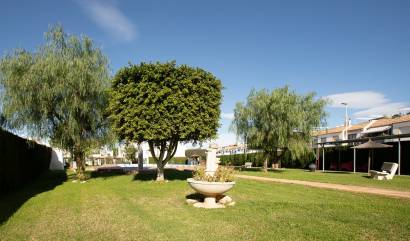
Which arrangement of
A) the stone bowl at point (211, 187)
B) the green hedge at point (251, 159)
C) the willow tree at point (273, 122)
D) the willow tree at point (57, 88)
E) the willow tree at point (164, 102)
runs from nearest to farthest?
1. the stone bowl at point (211, 187)
2. the willow tree at point (164, 102)
3. the willow tree at point (57, 88)
4. the willow tree at point (273, 122)
5. the green hedge at point (251, 159)

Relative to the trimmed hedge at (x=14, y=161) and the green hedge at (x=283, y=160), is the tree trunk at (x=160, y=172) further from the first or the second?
the green hedge at (x=283, y=160)

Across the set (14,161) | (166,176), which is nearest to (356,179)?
(166,176)

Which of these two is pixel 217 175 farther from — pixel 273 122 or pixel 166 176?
pixel 273 122

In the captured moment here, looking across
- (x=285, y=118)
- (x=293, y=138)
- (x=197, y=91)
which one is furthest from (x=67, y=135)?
(x=293, y=138)

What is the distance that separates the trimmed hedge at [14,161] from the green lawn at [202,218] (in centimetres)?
130

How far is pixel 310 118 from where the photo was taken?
1235 inches

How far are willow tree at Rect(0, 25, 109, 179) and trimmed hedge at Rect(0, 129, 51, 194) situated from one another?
1387mm

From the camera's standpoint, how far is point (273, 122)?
87.9 feet

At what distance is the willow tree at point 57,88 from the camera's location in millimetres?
17156

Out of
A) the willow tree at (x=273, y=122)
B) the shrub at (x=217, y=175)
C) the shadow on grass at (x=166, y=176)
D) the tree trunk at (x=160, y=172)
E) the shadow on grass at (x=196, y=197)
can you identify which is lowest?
the shadow on grass at (x=166, y=176)

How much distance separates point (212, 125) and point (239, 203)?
671cm

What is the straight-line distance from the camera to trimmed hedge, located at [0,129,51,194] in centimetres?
1349

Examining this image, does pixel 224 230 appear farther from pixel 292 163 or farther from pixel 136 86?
pixel 292 163

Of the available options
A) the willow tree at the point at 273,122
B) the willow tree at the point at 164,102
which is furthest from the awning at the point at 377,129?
the willow tree at the point at 164,102
